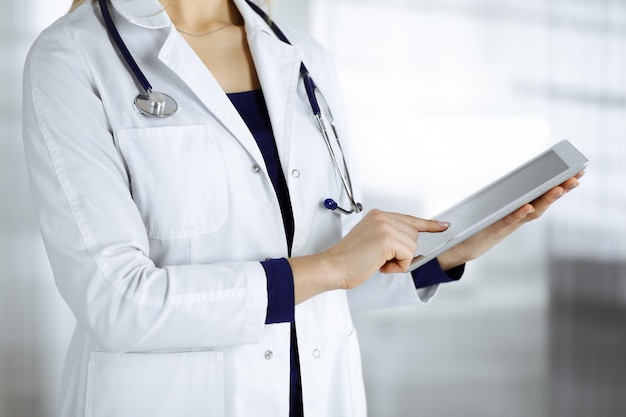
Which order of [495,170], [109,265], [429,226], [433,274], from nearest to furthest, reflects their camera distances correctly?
[109,265]
[429,226]
[433,274]
[495,170]

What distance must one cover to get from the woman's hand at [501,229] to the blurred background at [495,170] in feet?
2.96

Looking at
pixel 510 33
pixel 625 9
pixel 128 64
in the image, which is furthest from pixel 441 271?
pixel 625 9

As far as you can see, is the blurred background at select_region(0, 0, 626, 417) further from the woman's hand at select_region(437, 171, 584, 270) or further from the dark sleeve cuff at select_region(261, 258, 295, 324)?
the dark sleeve cuff at select_region(261, 258, 295, 324)

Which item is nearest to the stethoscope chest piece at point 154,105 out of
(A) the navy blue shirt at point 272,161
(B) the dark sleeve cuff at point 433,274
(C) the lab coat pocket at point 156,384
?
(A) the navy blue shirt at point 272,161

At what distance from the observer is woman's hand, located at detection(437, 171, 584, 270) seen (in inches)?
38.6

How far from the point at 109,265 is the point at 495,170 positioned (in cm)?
150

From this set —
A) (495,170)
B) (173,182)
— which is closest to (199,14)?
(173,182)

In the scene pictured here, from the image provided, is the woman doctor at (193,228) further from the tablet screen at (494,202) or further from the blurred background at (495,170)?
the blurred background at (495,170)

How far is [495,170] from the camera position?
2090 millimetres

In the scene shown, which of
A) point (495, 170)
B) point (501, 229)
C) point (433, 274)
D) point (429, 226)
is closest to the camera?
point (429, 226)

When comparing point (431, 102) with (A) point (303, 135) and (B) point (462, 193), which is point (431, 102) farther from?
(A) point (303, 135)

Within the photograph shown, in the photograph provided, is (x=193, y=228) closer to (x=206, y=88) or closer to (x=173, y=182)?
(x=173, y=182)

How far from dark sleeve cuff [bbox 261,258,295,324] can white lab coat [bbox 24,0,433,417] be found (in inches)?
0.6

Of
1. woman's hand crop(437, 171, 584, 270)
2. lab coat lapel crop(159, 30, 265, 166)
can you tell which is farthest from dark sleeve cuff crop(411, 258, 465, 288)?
lab coat lapel crop(159, 30, 265, 166)
